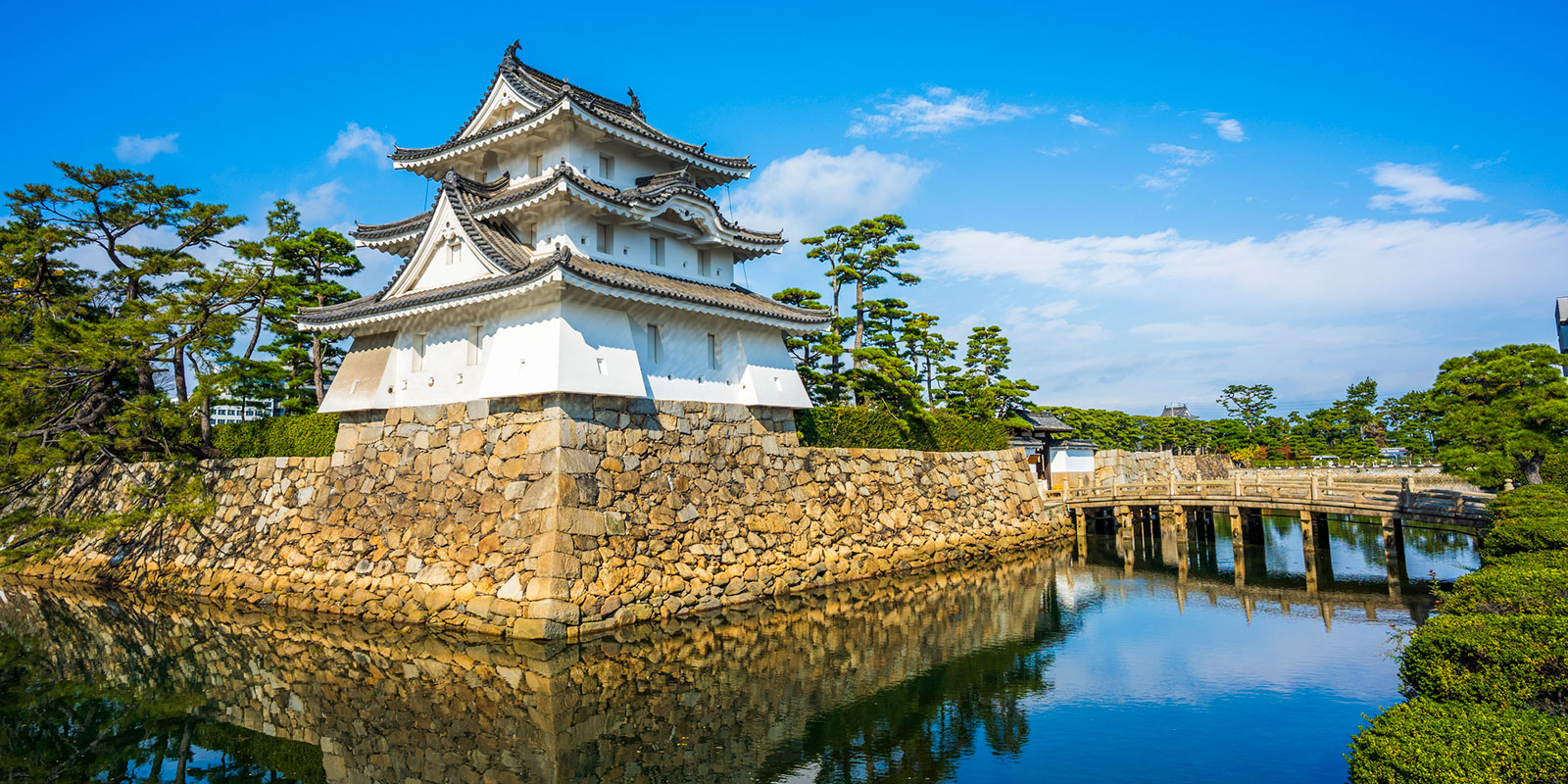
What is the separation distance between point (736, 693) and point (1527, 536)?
10819mm

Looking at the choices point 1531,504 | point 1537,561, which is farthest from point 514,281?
point 1531,504

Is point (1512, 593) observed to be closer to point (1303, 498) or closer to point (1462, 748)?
point (1462, 748)

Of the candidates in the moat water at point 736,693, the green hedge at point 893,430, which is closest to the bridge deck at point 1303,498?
the moat water at point 736,693

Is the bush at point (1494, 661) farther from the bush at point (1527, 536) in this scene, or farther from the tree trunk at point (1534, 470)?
the tree trunk at point (1534, 470)

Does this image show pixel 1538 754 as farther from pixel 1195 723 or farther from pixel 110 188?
pixel 110 188

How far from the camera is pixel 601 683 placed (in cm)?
1055

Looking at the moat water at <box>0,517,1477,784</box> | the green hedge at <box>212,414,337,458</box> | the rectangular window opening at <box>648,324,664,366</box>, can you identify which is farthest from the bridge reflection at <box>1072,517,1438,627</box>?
the green hedge at <box>212,414,337,458</box>

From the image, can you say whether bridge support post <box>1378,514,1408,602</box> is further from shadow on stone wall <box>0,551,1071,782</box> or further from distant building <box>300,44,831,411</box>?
distant building <box>300,44,831,411</box>

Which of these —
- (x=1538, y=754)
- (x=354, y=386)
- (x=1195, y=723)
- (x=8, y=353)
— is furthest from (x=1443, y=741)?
(x=8, y=353)

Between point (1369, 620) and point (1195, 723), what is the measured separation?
25.1ft

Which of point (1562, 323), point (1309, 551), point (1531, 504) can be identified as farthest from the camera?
point (1562, 323)

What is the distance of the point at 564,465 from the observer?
13586 millimetres

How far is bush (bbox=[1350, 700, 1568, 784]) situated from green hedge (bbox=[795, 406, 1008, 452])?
14248 mm

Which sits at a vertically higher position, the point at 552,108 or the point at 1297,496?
the point at 552,108
